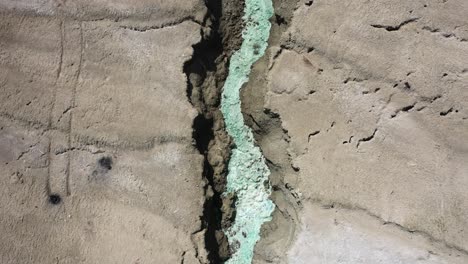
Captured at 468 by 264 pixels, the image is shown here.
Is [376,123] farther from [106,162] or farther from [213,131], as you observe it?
[106,162]

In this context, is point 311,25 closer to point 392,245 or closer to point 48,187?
point 392,245

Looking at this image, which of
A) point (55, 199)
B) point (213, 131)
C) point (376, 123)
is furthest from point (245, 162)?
point (55, 199)

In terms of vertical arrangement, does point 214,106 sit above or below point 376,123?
below

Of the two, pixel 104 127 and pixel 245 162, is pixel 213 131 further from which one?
pixel 104 127

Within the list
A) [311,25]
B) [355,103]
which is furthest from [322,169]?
[311,25]

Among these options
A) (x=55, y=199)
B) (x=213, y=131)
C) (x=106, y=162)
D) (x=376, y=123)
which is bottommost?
(x=55, y=199)

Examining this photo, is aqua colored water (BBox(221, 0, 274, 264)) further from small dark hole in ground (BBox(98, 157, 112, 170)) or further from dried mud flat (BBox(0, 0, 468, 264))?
small dark hole in ground (BBox(98, 157, 112, 170))

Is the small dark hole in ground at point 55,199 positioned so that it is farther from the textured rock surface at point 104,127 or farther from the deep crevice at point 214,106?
the deep crevice at point 214,106
